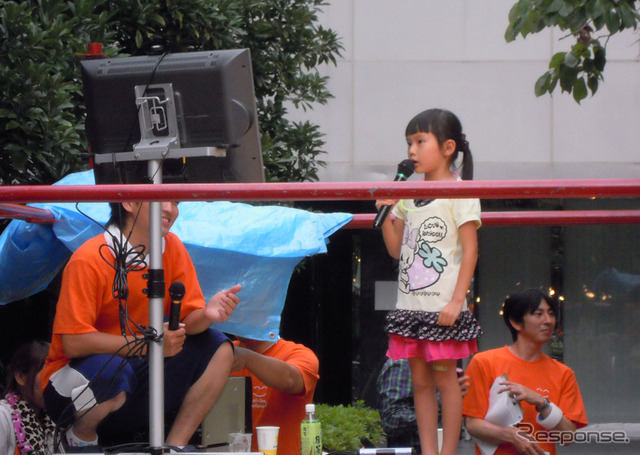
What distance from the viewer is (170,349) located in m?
3.42

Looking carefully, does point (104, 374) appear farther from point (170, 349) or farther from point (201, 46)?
point (201, 46)

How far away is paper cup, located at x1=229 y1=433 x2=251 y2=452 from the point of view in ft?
12.4

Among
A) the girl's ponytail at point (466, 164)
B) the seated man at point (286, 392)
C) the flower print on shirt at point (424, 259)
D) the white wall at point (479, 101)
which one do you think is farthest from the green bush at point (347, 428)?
the white wall at point (479, 101)

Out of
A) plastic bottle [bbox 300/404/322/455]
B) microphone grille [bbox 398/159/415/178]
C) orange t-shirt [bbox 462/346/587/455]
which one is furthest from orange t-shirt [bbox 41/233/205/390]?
orange t-shirt [bbox 462/346/587/455]

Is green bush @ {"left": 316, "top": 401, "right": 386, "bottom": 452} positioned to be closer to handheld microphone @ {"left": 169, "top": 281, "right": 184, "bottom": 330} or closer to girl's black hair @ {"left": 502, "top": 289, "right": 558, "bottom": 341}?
girl's black hair @ {"left": 502, "top": 289, "right": 558, "bottom": 341}

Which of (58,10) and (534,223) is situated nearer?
(534,223)

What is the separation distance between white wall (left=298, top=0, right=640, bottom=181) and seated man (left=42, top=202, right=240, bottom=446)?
5929mm

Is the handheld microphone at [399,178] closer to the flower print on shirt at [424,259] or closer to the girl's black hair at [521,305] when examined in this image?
the flower print on shirt at [424,259]

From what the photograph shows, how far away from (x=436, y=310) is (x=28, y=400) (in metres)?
2.25

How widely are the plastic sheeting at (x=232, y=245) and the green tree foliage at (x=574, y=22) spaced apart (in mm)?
1466

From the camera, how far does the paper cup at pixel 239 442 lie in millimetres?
3771

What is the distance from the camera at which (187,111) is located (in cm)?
348

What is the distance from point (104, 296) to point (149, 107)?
0.73 meters

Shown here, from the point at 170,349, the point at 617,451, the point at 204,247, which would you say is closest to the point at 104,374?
the point at 170,349
